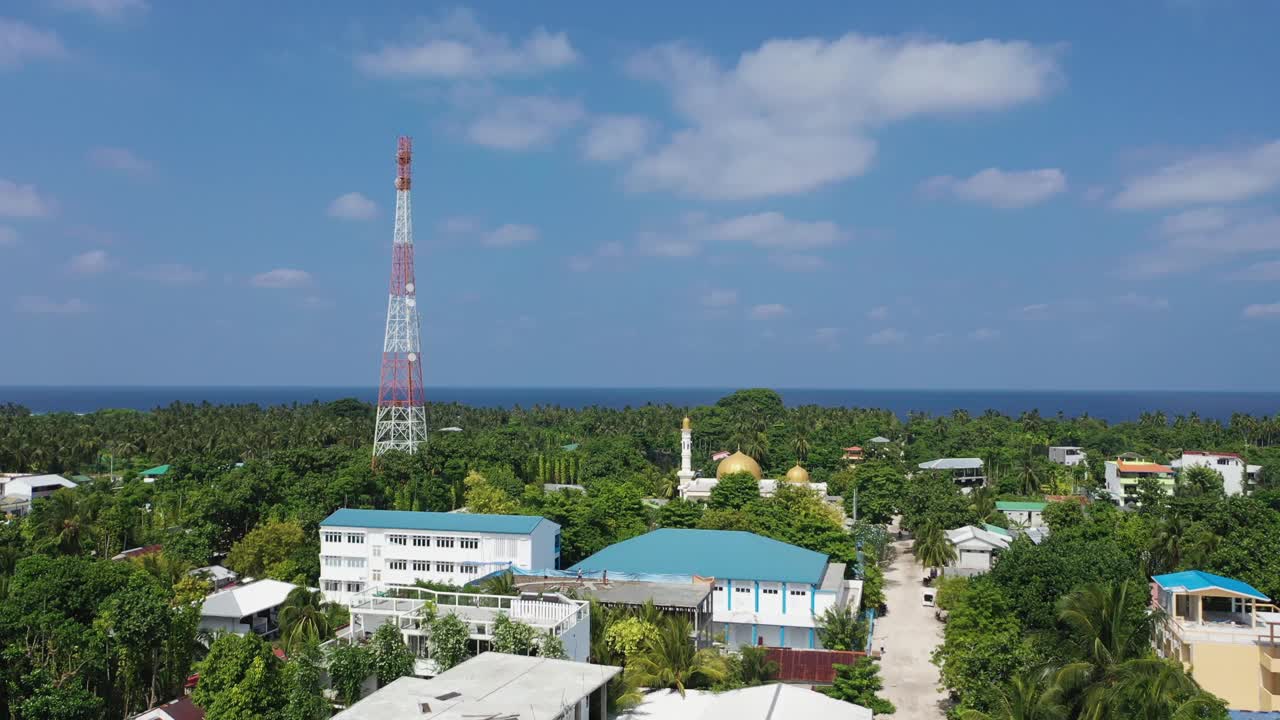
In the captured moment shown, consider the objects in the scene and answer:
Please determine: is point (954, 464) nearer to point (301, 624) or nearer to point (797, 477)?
point (797, 477)

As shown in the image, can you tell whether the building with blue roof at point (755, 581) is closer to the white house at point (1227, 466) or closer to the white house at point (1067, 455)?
the white house at point (1227, 466)

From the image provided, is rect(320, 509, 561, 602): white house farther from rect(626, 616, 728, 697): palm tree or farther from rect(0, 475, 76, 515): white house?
rect(0, 475, 76, 515): white house

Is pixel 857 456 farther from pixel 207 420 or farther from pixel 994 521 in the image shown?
pixel 207 420

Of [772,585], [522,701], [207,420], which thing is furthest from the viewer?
[207,420]

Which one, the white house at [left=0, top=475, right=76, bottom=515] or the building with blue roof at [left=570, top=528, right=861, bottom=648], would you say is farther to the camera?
the white house at [left=0, top=475, right=76, bottom=515]

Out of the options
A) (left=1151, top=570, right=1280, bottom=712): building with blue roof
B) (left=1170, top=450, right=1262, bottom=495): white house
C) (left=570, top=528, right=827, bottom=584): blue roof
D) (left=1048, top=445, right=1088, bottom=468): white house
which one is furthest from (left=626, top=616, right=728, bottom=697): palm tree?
(left=1048, top=445, right=1088, bottom=468): white house

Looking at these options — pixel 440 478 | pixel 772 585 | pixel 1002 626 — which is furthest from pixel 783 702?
pixel 440 478

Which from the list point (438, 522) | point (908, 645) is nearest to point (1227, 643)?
point (908, 645)
